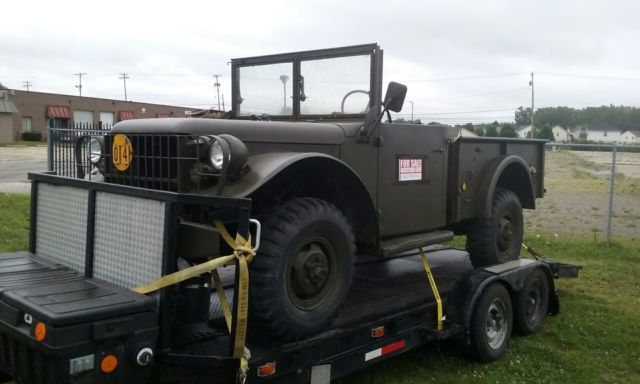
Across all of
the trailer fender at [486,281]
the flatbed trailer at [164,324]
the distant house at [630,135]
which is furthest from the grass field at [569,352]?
the distant house at [630,135]

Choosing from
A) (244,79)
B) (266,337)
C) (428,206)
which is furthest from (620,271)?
(266,337)

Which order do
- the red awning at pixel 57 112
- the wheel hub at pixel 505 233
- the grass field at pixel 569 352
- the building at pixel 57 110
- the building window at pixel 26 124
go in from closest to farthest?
the grass field at pixel 569 352
the wheel hub at pixel 505 233
the building at pixel 57 110
the red awning at pixel 57 112
the building window at pixel 26 124

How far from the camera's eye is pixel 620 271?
7801 mm

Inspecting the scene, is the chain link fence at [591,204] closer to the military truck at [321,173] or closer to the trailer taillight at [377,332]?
the military truck at [321,173]

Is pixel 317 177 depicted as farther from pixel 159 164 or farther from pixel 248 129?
pixel 159 164

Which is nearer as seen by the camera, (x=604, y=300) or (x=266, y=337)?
(x=266, y=337)

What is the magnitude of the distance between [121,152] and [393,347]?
2.20m

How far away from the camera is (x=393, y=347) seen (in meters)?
4.10

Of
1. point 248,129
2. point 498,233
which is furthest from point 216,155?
point 498,233

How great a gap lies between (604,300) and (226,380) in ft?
16.2

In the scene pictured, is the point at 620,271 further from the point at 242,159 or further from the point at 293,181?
the point at 242,159

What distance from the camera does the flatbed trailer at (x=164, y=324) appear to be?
2555 mm

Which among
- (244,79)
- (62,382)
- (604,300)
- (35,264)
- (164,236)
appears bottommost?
(604,300)

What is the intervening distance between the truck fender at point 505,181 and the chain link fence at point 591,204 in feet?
9.42
